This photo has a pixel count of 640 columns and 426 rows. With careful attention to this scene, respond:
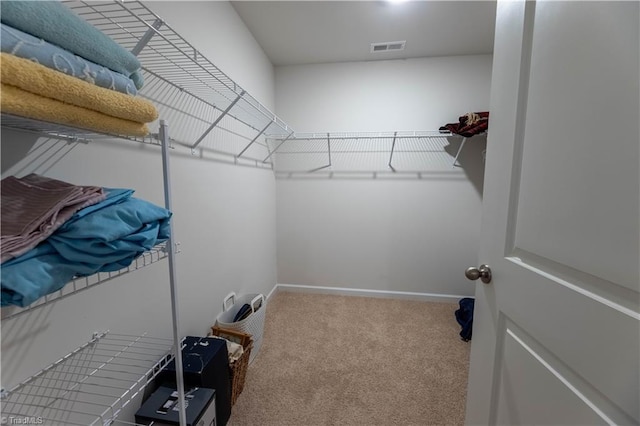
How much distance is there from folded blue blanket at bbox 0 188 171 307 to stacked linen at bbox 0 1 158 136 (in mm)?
196

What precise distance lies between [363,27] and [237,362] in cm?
237

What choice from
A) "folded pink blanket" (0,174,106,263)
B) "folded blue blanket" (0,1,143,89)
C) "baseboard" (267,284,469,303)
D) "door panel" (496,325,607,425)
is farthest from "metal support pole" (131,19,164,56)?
"baseboard" (267,284,469,303)

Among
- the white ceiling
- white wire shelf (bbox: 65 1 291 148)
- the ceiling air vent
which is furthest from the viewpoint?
the ceiling air vent

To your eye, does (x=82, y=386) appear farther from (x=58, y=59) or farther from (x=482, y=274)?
(x=482, y=274)

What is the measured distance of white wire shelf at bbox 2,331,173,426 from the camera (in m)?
0.74

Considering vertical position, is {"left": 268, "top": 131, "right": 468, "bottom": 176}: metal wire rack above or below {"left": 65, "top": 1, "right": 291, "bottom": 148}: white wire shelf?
below

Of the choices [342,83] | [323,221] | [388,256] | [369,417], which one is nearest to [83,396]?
[369,417]

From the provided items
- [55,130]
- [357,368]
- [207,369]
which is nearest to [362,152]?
[357,368]

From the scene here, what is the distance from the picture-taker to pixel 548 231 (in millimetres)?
651

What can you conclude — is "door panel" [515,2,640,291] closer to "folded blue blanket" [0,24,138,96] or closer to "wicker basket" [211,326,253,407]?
"folded blue blanket" [0,24,138,96]

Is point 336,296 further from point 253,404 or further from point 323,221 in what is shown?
point 253,404

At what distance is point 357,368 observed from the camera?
5.78 ft

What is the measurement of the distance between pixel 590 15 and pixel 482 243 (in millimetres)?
650

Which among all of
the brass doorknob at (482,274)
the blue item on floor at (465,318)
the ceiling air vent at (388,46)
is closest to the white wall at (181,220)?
the ceiling air vent at (388,46)
